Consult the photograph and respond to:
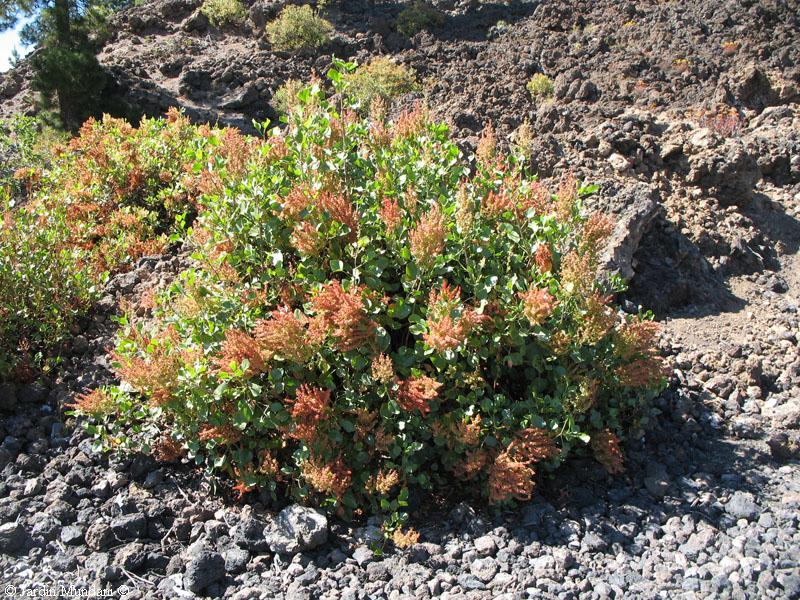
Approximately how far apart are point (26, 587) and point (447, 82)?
8718mm

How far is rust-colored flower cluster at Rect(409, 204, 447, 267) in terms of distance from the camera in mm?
2605

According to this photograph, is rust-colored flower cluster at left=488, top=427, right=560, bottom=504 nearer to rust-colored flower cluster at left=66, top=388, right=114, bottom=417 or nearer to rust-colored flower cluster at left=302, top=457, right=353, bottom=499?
rust-colored flower cluster at left=302, top=457, right=353, bottom=499

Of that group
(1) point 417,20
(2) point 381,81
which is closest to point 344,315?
(2) point 381,81

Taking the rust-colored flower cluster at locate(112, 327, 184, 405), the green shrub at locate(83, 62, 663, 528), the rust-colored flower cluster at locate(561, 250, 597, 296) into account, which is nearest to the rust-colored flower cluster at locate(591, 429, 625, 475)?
the green shrub at locate(83, 62, 663, 528)

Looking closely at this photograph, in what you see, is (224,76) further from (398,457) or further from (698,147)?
(398,457)

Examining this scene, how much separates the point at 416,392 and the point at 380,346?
259 mm

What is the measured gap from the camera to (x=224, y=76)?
10930 mm

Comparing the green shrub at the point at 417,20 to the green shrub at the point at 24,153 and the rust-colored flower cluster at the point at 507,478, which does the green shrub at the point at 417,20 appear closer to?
the green shrub at the point at 24,153

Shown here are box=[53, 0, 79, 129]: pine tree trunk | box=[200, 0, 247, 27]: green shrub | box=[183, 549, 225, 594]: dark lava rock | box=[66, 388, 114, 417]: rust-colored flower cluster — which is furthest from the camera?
box=[200, 0, 247, 27]: green shrub

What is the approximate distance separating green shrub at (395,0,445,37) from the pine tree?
5194 mm

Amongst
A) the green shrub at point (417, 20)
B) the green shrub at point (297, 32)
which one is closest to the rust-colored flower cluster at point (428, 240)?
the green shrub at point (297, 32)

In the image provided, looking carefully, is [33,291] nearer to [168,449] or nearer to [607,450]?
[168,449]

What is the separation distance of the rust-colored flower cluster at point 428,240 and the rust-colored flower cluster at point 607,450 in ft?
3.42

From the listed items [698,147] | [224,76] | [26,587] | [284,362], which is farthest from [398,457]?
[224,76]
